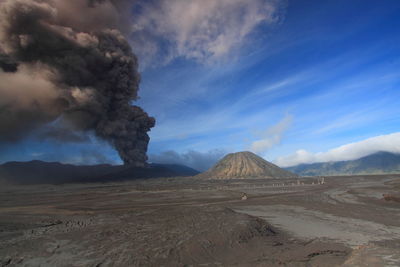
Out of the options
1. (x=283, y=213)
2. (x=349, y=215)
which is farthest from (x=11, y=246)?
(x=349, y=215)

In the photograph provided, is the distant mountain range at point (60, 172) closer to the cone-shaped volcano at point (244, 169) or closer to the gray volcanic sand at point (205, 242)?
the cone-shaped volcano at point (244, 169)

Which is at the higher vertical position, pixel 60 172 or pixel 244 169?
pixel 60 172

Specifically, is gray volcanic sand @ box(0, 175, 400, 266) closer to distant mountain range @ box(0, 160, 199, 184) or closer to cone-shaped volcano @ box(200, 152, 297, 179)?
distant mountain range @ box(0, 160, 199, 184)

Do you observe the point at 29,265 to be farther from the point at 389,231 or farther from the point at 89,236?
the point at 389,231

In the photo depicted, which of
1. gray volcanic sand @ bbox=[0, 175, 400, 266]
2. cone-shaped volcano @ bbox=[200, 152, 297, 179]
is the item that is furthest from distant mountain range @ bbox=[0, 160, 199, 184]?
gray volcanic sand @ bbox=[0, 175, 400, 266]

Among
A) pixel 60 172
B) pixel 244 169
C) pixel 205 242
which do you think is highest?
pixel 60 172

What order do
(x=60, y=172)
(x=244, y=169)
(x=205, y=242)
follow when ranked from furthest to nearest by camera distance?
(x=244, y=169) → (x=60, y=172) → (x=205, y=242)

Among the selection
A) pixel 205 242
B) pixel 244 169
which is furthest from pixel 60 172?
pixel 205 242

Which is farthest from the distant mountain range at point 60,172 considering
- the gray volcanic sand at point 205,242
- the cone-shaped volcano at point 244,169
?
the gray volcanic sand at point 205,242

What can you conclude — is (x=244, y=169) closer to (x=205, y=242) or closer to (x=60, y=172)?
(x=60, y=172)
